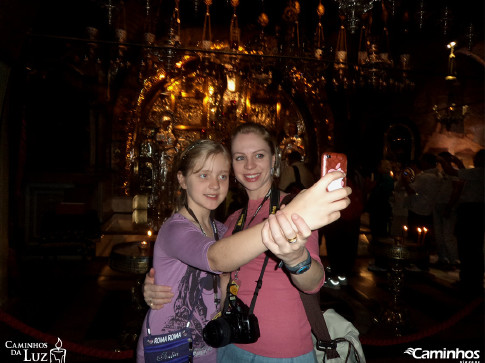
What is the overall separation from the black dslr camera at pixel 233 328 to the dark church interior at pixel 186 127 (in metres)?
1.44

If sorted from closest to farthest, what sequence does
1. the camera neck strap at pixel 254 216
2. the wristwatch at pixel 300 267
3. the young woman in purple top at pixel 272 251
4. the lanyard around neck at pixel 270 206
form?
the young woman in purple top at pixel 272 251 < the wristwatch at pixel 300 267 < the camera neck strap at pixel 254 216 < the lanyard around neck at pixel 270 206

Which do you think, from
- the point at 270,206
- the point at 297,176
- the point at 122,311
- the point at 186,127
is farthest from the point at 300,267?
the point at 186,127

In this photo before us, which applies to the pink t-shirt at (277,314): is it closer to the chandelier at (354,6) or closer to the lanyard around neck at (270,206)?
the lanyard around neck at (270,206)

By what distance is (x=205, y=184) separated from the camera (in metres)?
1.49

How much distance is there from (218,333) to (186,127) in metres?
6.87

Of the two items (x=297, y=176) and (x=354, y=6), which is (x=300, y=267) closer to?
(x=354, y=6)

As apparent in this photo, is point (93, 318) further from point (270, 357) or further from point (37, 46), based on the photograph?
point (37, 46)

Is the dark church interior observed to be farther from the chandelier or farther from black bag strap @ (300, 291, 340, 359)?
black bag strap @ (300, 291, 340, 359)

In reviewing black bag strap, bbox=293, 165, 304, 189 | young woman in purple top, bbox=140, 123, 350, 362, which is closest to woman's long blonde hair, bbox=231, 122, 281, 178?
young woman in purple top, bbox=140, 123, 350, 362

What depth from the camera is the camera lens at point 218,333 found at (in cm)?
122

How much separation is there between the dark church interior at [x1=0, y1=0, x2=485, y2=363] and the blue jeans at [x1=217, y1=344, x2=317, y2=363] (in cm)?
117

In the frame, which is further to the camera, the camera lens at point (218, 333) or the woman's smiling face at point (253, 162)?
the woman's smiling face at point (253, 162)

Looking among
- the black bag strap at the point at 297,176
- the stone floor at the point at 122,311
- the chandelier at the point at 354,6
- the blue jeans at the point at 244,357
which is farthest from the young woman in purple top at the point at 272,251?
the black bag strap at the point at 297,176

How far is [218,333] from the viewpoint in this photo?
1.23 meters
